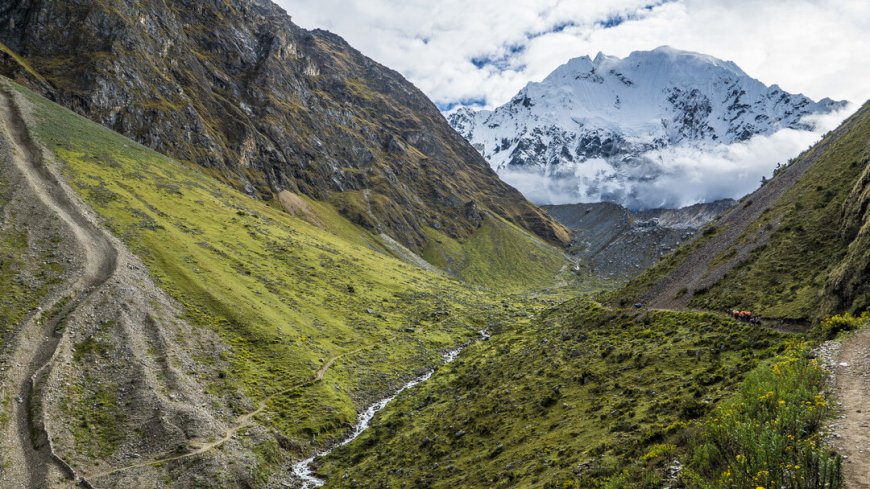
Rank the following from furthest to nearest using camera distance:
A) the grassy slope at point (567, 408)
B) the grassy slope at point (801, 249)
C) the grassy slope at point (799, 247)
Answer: the grassy slope at point (799, 247), the grassy slope at point (801, 249), the grassy slope at point (567, 408)

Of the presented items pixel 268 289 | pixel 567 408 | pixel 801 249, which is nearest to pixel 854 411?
pixel 567 408

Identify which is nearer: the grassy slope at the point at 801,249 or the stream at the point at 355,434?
the grassy slope at the point at 801,249

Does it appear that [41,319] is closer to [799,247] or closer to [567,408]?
[567,408]

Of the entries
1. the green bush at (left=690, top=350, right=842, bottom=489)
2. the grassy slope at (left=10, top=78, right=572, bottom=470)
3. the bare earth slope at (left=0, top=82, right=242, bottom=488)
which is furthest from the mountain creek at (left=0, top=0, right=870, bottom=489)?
the grassy slope at (left=10, top=78, right=572, bottom=470)

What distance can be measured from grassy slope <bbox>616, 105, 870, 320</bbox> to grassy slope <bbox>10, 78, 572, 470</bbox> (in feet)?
157

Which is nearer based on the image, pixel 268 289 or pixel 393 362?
pixel 393 362

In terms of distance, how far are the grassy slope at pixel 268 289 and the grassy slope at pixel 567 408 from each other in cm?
1282

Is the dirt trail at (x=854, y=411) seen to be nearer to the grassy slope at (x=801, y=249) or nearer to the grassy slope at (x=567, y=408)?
the grassy slope at (x=567, y=408)

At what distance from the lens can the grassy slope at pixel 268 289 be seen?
2763 inches

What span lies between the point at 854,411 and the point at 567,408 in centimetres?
2597

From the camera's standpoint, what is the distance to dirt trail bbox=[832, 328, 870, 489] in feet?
53.8

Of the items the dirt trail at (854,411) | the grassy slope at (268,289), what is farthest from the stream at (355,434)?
the dirt trail at (854,411)

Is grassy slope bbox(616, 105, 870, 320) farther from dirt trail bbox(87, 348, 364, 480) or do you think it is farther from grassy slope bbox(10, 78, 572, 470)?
dirt trail bbox(87, 348, 364, 480)

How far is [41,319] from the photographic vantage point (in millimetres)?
56812
